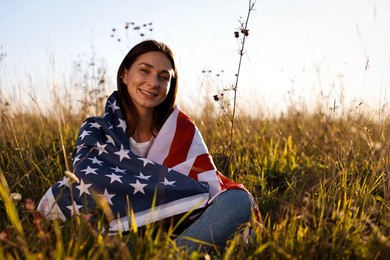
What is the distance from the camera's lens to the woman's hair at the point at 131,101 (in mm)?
3311

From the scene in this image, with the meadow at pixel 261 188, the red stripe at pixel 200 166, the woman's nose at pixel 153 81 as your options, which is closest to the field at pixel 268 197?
the meadow at pixel 261 188

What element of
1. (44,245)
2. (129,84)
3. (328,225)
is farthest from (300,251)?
(129,84)

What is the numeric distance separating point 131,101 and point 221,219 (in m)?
1.10

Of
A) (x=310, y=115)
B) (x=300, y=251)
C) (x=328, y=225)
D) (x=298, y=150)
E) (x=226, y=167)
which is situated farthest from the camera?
(x=310, y=115)

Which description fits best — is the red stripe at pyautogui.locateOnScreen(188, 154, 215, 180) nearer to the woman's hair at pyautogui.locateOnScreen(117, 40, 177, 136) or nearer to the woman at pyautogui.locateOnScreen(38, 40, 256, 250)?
the woman at pyautogui.locateOnScreen(38, 40, 256, 250)

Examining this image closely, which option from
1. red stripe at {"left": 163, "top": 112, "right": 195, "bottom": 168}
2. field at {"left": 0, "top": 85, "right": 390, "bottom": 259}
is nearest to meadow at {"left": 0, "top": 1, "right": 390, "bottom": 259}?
field at {"left": 0, "top": 85, "right": 390, "bottom": 259}

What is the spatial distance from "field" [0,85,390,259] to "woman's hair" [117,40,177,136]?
48cm

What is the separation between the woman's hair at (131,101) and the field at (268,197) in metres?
0.48

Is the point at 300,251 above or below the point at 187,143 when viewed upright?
below

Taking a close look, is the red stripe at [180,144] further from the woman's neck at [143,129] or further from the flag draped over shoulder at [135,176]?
the woman's neck at [143,129]

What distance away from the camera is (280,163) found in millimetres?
4285

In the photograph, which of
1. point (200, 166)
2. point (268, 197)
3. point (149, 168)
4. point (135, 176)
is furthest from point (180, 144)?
point (268, 197)

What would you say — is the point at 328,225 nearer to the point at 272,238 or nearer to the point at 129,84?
the point at 272,238

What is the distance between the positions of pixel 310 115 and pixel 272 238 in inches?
159
